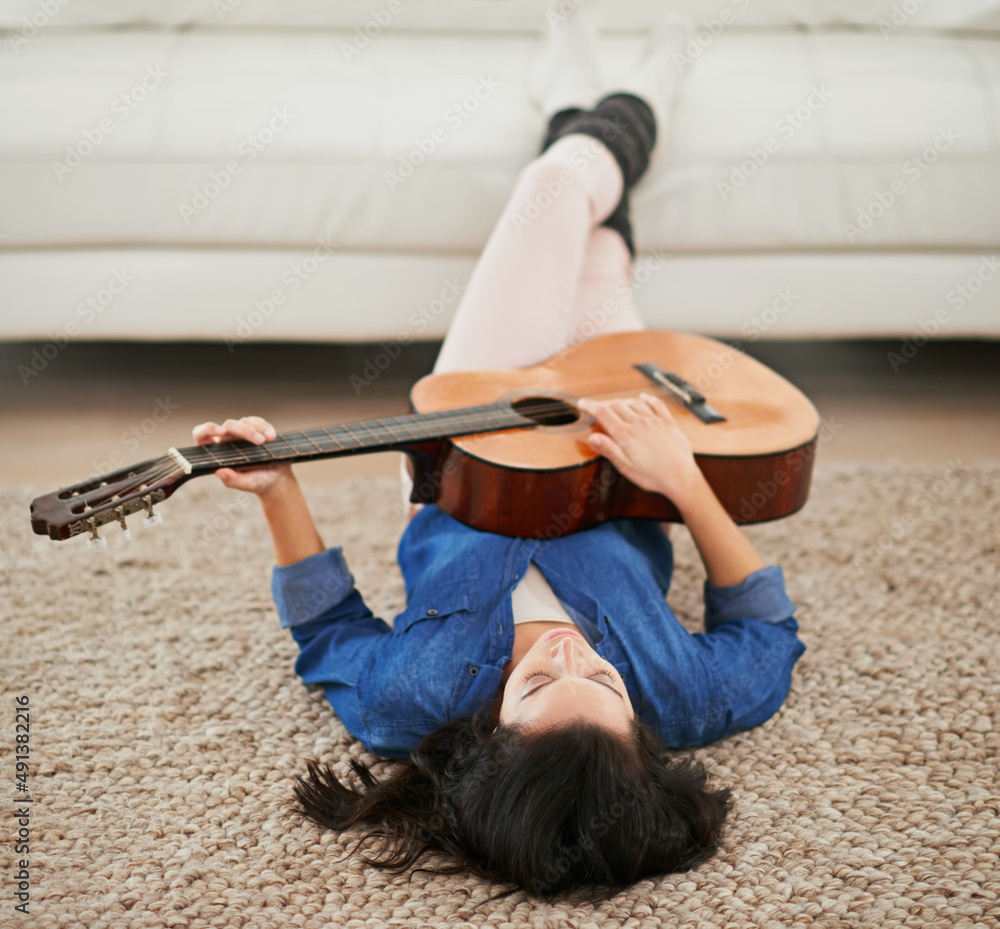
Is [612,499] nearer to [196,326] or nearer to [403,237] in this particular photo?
[403,237]

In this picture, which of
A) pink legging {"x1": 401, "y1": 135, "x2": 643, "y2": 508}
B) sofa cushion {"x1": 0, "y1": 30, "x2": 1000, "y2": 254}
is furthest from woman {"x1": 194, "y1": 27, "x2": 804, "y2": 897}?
sofa cushion {"x1": 0, "y1": 30, "x2": 1000, "y2": 254}

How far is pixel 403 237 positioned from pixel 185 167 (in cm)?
45

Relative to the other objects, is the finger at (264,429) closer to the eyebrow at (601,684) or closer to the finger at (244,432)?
the finger at (244,432)

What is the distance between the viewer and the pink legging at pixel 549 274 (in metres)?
1.62

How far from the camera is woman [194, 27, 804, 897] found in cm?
94

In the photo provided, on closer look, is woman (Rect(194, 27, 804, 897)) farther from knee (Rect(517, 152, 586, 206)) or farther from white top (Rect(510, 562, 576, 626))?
knee (Rect(517, 152, 586, 206))

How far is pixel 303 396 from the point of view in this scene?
7.24ft

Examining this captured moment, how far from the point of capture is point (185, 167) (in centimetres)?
193

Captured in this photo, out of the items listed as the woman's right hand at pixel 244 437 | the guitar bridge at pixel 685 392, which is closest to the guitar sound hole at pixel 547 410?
the guitar bridge at pixel 685 392

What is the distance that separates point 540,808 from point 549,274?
1026mm

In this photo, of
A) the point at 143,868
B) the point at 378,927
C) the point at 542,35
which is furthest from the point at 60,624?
the point at 542,35

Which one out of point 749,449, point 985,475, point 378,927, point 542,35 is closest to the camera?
point 378,927

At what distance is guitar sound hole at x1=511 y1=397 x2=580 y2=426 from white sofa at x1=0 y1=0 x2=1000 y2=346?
70 centimetres

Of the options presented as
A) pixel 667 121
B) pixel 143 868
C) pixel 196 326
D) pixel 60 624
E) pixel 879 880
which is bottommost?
pixel 879 880
